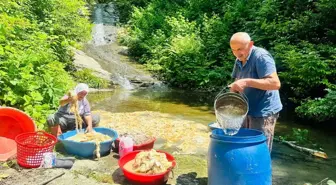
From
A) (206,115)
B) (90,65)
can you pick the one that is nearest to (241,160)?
(206,115)

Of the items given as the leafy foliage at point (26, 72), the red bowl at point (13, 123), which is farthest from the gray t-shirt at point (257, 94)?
the leafy foliage at point (26, 72)

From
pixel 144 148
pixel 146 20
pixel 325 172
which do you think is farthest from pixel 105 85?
pixel 325 172

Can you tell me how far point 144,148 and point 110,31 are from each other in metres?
16.5

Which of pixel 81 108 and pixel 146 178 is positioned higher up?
pixel 81 108

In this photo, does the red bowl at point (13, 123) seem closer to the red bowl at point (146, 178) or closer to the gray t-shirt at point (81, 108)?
the gray t-shirt at point (81, 108)

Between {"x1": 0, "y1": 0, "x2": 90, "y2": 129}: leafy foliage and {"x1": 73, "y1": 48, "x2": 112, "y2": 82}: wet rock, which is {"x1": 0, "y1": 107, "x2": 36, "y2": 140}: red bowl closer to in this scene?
{"x1": 0, "y1": 0, "x2": 90, "y2": 129}: leafy foliage

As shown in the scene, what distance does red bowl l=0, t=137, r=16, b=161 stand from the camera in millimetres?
4673

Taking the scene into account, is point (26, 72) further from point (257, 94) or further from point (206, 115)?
point (206, 115)

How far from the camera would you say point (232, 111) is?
12.5 feet

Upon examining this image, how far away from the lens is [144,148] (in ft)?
17.3

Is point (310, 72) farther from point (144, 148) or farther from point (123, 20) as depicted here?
point (123, 20)

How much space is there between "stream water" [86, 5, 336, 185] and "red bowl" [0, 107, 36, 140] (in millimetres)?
3499

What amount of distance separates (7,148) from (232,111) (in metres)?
3.15

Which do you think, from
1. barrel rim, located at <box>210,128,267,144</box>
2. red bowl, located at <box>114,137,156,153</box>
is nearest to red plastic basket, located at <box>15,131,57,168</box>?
red bowl, located at <box>114,137,156,153</box>
